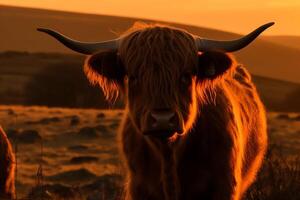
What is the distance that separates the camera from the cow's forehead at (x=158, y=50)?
6445 millimetres

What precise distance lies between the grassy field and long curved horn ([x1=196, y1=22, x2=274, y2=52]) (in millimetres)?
6359

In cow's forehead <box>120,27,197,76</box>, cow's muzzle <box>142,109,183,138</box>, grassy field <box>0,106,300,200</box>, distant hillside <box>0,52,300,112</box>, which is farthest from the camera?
distant hillside <box>0,52,300,112</box>

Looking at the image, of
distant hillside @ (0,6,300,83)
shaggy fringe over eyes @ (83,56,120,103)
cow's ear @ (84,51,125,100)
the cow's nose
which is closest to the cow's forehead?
cow's ear @ (84,51,125,100)

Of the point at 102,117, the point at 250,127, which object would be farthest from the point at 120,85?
the point at 102,117

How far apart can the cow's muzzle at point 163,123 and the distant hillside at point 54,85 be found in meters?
40.2

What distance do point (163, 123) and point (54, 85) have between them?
1896 inches

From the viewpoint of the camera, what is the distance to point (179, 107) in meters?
6.33

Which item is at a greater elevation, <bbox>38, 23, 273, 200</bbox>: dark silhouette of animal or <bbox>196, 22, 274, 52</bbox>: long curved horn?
<bbox>196, 22, 274, 52</bbox>: long curved horn

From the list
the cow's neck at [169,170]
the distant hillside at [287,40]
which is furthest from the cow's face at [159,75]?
the distant hillside at [287,40]

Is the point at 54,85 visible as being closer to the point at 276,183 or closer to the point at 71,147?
the point at 71,147

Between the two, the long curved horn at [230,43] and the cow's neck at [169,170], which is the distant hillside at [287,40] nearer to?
the long curved horn at [230,43]

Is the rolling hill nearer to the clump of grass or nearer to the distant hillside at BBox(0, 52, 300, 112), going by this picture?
the distant hillside at BBox(0, 52, 300, 112)

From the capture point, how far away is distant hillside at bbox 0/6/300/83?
84000mm

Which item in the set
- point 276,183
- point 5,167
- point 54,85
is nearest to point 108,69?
point 5,167
